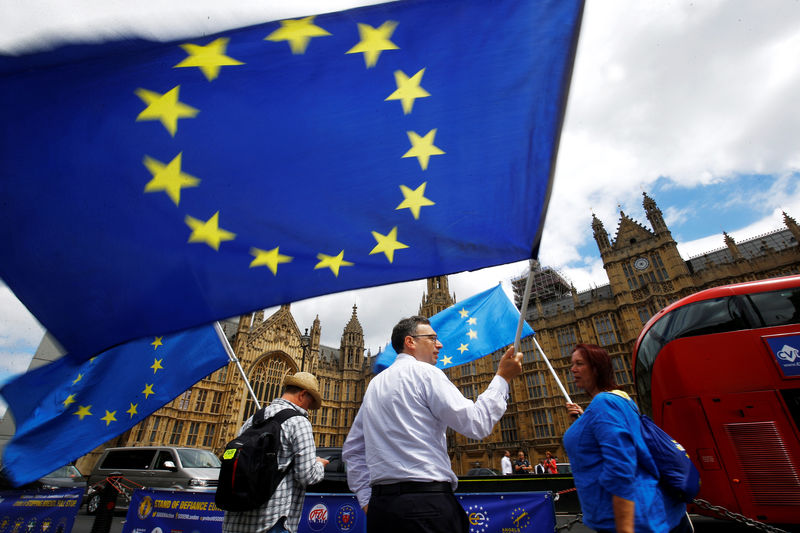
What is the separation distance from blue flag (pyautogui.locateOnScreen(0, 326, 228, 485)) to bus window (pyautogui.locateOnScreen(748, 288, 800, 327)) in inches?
276

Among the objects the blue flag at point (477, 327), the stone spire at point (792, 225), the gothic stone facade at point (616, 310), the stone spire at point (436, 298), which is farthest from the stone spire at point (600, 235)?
the blue flag at point (477, 327)

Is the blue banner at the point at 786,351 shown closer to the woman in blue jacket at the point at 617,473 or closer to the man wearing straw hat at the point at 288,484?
the woman in blue jacket at the point at 617,473

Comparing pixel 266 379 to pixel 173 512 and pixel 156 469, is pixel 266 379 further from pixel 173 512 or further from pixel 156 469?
pixel 173 512

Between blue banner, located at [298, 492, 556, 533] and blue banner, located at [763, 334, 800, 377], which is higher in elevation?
blue banner, located at [763, 334, 800, 377]

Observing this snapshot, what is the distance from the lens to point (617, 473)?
1864 mm

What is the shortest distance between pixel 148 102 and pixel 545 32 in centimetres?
250

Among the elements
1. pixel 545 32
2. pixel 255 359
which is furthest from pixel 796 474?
pixel 255 359

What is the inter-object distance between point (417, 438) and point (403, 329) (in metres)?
0.79

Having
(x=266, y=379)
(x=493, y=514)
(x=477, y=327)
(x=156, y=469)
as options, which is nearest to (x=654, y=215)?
(x=477, y=327)

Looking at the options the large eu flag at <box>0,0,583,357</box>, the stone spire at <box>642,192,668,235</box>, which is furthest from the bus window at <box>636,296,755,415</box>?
the stone spire at <box>642,192,668,235</box>

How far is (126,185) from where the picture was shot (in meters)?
2.50

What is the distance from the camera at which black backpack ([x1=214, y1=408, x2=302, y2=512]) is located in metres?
2.37

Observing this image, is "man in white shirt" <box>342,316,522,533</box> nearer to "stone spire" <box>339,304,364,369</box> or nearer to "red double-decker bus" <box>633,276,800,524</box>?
"red double-decker bus" <box>633,276,800,524</box>

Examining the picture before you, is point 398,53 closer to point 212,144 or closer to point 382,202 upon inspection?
point 382,202
